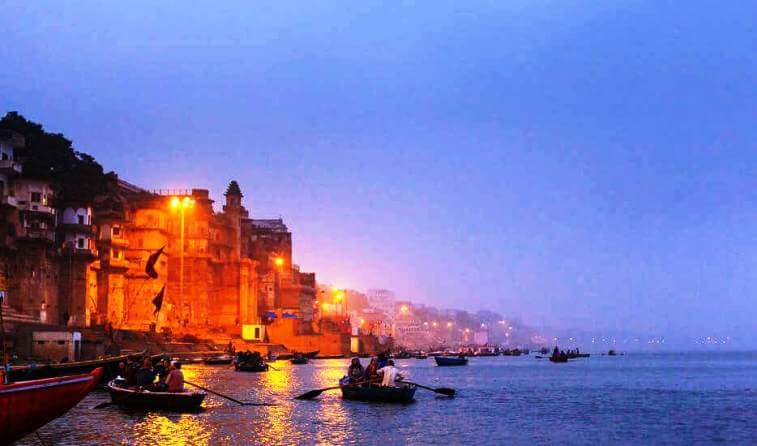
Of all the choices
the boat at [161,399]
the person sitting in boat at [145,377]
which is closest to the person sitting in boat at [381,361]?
the boat at [161,399]

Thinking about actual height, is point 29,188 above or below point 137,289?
above

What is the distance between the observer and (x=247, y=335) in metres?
115

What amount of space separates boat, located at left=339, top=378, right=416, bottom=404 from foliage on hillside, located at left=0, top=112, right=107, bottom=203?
1870 inches

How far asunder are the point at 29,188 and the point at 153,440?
5202cm

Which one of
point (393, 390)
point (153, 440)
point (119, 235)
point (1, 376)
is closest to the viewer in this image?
point (1, 376)

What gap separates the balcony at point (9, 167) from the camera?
71312 millimetres

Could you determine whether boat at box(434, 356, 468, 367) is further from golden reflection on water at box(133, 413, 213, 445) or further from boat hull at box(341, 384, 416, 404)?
golden reflection on water at box(133, 413, 213, 445)

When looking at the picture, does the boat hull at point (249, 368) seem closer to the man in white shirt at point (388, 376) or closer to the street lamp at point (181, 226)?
the street lamp at point (181, 226)

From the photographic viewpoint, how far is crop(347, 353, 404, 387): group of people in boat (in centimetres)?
4066

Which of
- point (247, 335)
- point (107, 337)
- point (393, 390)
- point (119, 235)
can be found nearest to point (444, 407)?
point (393, 390)

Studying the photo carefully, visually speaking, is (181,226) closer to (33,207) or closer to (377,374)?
(33,207)

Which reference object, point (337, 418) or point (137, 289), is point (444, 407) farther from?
point (137, 289)

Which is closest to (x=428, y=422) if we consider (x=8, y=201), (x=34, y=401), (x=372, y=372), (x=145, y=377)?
(x=372, y=372)

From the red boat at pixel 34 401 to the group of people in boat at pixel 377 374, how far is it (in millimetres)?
19921
